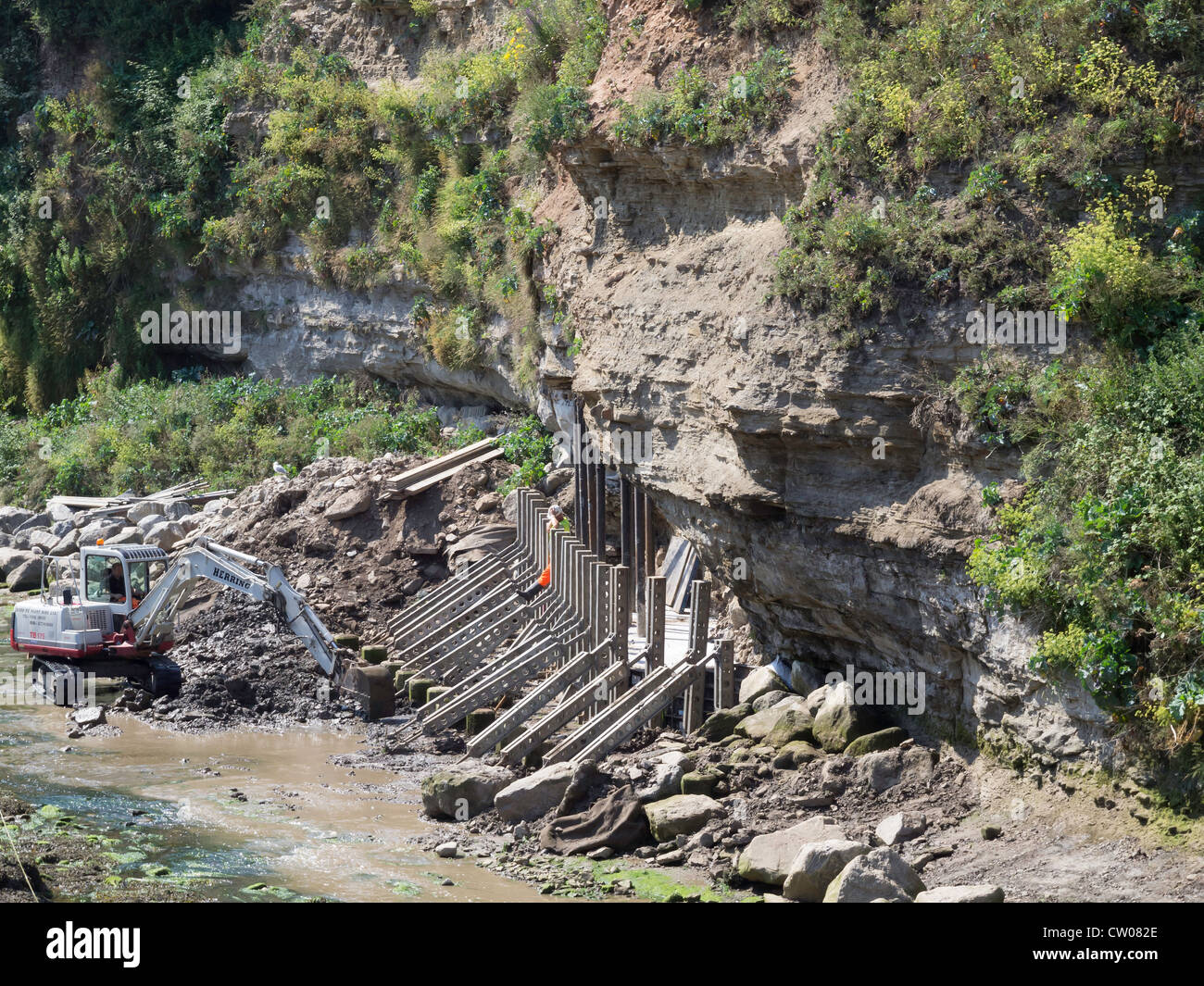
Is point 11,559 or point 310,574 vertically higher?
point 310,574

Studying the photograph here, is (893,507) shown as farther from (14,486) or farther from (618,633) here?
(14,486)

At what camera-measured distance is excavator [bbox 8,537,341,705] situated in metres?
17.9

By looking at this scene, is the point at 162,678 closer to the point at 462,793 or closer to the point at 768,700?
the point at 462,793

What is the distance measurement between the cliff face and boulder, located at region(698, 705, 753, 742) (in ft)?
4.30

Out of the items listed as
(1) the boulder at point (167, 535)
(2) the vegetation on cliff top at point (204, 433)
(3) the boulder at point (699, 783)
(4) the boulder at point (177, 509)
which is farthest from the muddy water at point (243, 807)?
(2) the vegetation on cliff top at point (204, 433)

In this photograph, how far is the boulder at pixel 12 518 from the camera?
29.6 meters

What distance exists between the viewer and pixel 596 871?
11930 millimetres

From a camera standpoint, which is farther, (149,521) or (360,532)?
(149,521)

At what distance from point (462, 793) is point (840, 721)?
13.2 ft

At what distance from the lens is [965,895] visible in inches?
384

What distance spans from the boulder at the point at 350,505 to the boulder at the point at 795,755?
10.7m

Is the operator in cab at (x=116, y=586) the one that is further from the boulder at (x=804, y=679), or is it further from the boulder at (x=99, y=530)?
the boulder at (x=804, y=679)

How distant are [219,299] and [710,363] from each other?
20489 millimetres

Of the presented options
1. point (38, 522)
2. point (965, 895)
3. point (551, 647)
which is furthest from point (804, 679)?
point (38, 522)
